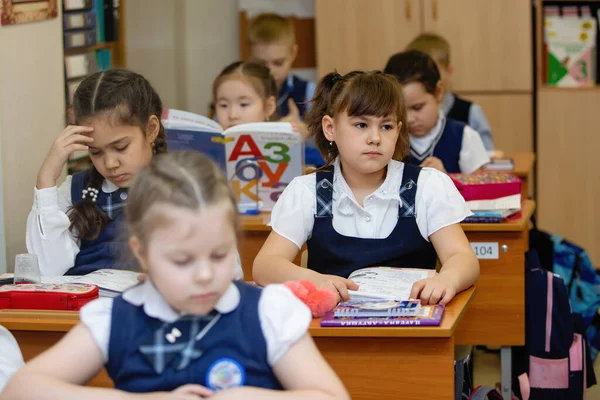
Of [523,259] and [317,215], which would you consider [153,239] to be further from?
[523,259]

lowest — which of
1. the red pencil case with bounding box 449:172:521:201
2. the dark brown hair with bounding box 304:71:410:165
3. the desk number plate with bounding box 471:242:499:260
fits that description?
the desk number plate with bounding box 471:242:499:260

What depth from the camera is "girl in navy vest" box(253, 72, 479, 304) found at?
2.41 m

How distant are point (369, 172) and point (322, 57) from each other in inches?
116

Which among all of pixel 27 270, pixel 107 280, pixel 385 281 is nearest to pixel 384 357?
pixel 385 281

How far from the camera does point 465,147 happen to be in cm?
367

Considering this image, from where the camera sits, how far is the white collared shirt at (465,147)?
3.66 metres

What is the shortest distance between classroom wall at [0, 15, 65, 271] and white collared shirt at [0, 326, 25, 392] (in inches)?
46.3

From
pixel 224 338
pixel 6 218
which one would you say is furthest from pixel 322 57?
pixel 224 338

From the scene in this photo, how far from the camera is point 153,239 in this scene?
1.50 m

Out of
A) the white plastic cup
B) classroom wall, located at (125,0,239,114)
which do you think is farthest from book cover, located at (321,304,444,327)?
classroom wall, located at (125,0,239,114)

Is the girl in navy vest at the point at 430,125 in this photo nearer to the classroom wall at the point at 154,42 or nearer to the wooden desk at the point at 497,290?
the wooden desk at the point at 497,290

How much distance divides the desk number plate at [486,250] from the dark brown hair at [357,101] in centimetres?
50

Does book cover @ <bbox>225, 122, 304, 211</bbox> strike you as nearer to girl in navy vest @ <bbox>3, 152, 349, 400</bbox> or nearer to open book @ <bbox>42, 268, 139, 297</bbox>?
open book @ <bbox>42, 268, 139, 297</bbox>

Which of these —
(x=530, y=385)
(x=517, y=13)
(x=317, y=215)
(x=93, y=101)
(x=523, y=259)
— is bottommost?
(x=530, y=385)
